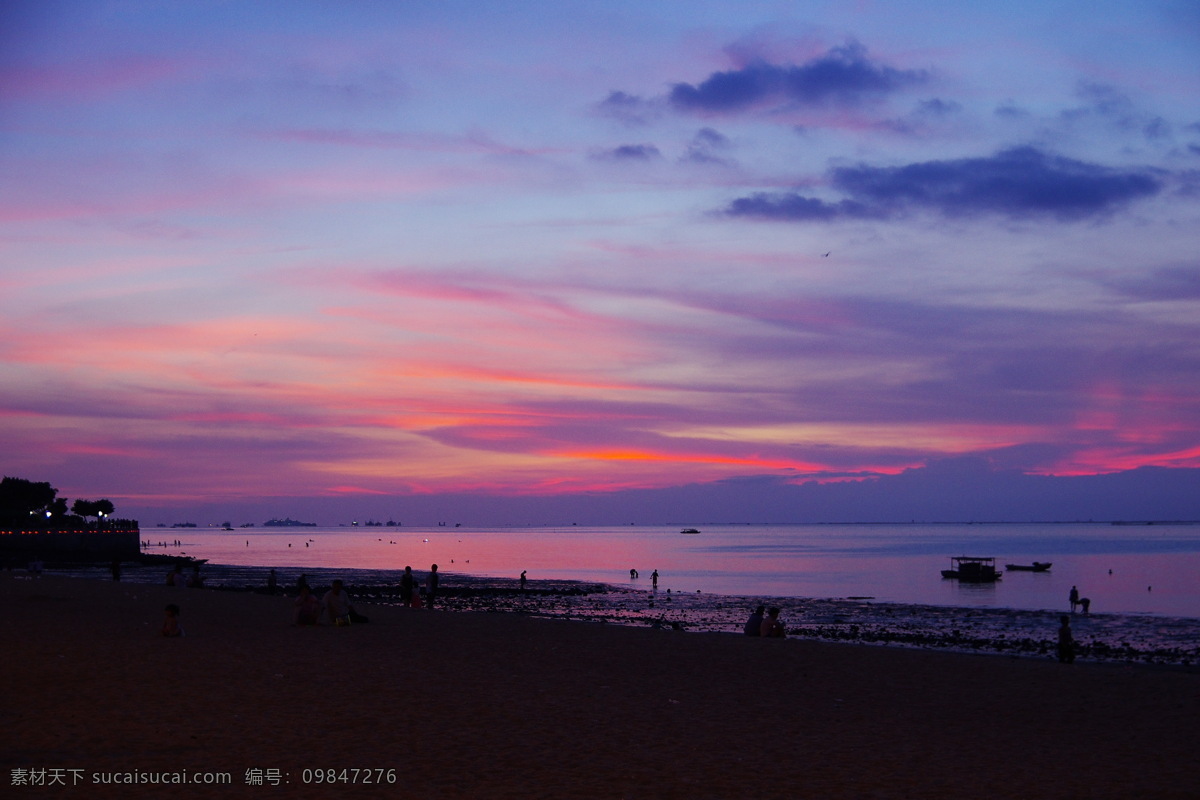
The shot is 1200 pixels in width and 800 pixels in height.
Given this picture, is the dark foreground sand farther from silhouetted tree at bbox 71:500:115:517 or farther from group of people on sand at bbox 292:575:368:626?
silhouetted tree at bbox 71:500:115:517

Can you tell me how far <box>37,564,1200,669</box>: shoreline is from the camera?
115ft

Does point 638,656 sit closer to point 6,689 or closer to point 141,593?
point 6,689

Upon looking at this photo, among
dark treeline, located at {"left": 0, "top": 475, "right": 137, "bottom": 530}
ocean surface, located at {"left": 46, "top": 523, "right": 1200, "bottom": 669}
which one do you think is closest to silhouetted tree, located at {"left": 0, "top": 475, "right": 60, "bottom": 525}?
dark treeline, located at {"left": 0, "top": 475, "right": 137, "bottom": 530}

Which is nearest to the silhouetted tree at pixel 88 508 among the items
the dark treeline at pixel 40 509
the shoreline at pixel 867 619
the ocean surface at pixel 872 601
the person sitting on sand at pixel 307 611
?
the dark treeline at pixel 40 509

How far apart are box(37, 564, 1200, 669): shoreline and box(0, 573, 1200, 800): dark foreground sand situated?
44.6 ft

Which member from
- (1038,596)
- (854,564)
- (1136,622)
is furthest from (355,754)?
(854,564)

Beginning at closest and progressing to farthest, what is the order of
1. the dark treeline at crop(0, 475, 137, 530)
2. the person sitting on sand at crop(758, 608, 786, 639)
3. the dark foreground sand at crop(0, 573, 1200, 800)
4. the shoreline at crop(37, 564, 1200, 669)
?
the dark foreground sand at crop(0, 573, 1200, 800), the person sitting on sand at crop(758, 608, 786, 639), the shoreline at crop(37, 564, 1200, 669), the dark treeline at crop(0, 475, 137, 530)

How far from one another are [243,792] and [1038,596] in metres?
67.3

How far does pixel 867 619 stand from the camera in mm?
46750

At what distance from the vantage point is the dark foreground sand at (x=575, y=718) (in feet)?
34.9

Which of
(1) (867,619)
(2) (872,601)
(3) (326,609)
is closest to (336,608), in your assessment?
(3) (326,609)

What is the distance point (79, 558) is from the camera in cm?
9712

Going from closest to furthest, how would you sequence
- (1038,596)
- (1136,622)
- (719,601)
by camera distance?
(1136,622), (719,601), (1038,596)

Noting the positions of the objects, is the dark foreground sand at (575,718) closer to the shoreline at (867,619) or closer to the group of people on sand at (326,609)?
the group of people on sand at (326,609)
